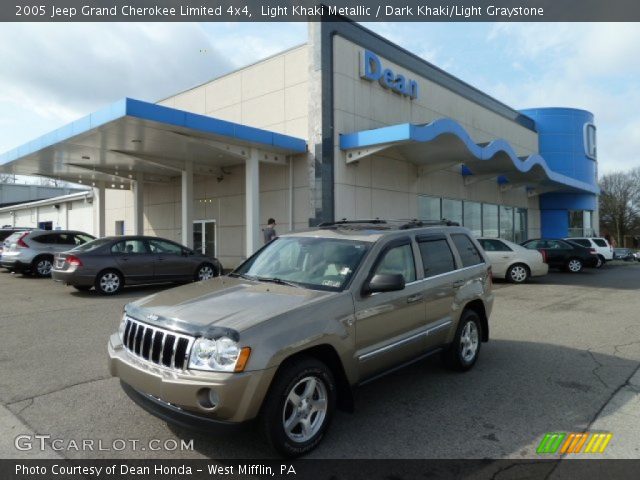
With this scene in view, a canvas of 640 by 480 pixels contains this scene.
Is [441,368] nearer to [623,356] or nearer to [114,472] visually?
[623,356]

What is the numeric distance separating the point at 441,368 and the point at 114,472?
373 cm

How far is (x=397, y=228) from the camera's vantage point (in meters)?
4.80

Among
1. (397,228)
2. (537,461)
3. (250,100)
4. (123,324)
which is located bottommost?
(537,461)

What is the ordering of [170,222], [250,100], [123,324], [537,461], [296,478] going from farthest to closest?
1. [170,222]
2. [250,100]
3. [123,324]
4. [537,461]
5. [296,478]

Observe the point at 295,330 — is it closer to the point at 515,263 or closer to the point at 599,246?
the point at 515,263

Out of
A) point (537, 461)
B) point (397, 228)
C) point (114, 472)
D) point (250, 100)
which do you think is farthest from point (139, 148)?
point (537, 461)

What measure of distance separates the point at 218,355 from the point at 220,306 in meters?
0.54

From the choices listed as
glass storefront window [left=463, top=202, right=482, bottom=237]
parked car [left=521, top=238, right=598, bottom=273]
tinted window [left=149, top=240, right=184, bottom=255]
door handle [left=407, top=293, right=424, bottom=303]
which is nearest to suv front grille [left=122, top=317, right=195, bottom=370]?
door handle [left=407, top=293, right=424, bottom=303]

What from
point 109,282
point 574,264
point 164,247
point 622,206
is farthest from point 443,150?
point 622,206

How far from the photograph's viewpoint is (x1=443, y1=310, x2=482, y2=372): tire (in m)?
5.10

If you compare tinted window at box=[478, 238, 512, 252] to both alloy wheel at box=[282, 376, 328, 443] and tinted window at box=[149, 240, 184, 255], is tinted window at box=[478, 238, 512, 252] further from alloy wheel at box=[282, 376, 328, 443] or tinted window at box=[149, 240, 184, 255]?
alloy wheel at box=[282, 376, 328, 443]

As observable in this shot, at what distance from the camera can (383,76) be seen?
1780cm

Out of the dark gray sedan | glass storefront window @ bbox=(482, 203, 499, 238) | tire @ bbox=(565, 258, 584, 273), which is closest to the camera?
the dark gray sedan

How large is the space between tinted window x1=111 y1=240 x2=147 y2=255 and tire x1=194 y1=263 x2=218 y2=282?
170cm
